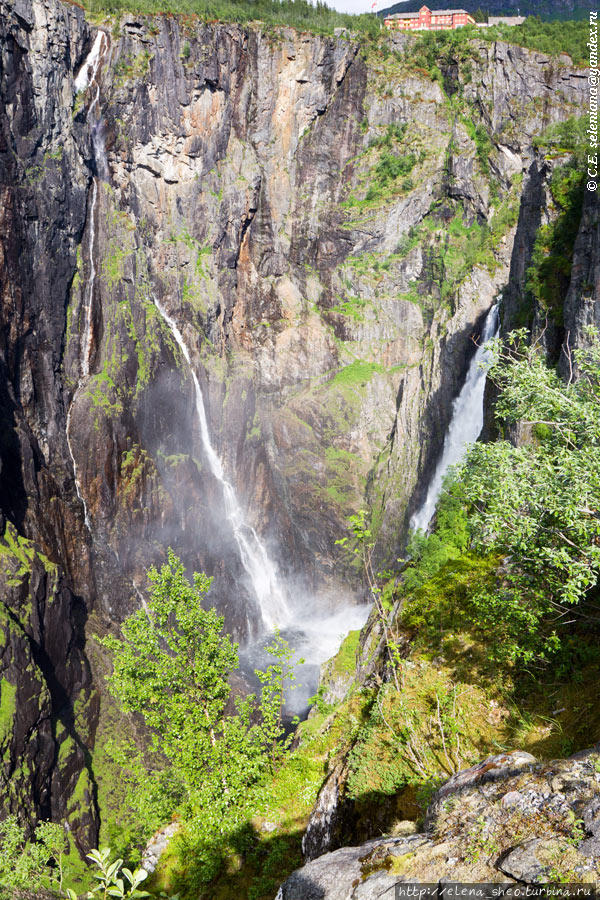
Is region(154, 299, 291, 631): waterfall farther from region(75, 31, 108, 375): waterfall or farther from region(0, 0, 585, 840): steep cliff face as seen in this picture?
region(75, 31, 108, 375): waterfall

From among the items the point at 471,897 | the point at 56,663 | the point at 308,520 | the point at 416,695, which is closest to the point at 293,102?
the point at 308,520

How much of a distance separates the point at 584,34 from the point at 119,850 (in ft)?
210

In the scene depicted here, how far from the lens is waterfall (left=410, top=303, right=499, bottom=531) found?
109ft

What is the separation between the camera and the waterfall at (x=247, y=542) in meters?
45.3

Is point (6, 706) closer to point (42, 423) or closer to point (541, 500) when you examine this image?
point (42, 423)

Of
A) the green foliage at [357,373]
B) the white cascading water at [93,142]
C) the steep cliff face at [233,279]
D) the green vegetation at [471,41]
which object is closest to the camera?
the steep cliff face at [233,279]

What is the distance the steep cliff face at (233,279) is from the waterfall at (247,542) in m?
0.53

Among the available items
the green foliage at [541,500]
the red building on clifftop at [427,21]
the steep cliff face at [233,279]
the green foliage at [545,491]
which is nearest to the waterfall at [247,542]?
the steep cliff face at [233,279]

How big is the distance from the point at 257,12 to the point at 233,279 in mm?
27432

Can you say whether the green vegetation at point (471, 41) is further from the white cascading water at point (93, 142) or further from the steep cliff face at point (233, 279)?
the white cascading water at point (93, 142)

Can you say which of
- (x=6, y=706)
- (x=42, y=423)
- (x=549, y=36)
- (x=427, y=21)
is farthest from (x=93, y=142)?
(x=427, y=21)

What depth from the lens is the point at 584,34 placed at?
49562mm

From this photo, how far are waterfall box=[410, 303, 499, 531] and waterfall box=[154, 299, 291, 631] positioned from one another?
1319 centimetres

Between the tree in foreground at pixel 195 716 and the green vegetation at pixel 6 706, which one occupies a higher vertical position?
the tree in foreground at pixel 195 716
